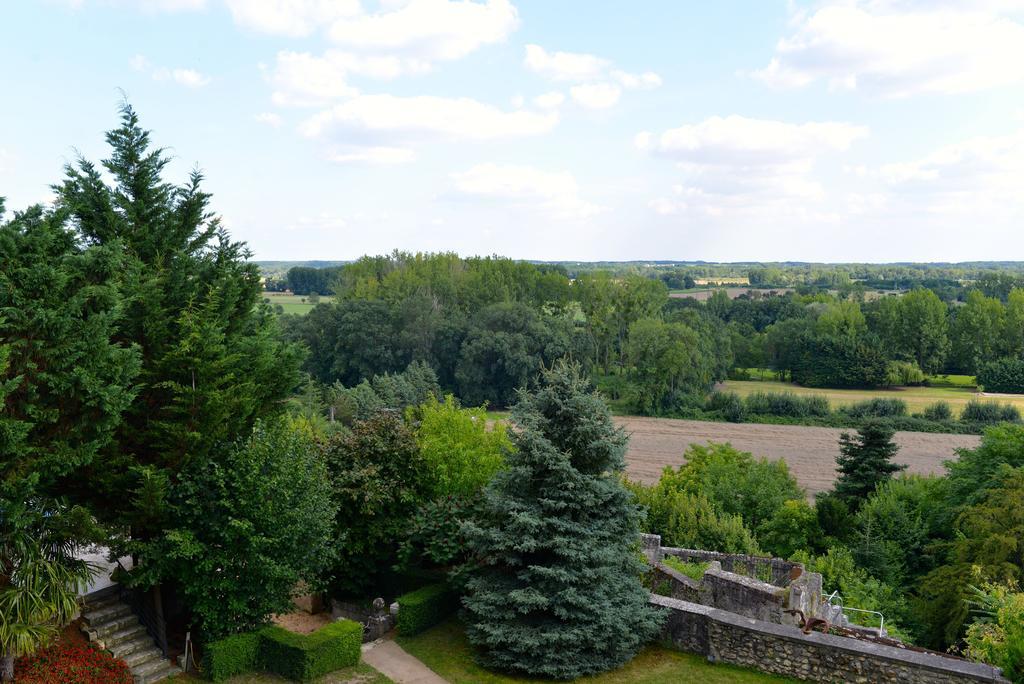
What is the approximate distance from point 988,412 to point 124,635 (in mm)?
62516

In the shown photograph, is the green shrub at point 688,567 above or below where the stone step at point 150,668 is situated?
below

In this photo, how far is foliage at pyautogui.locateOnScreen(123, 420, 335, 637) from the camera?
1359 cm

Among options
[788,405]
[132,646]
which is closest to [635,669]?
[132,646]

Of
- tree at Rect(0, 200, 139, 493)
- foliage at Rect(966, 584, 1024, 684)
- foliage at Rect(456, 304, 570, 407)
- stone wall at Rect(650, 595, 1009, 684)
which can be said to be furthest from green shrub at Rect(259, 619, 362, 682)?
foliage at Rect(456, 304, 570, 407)

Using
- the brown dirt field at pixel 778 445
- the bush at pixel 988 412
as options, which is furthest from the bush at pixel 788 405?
the bush at pixel 988 412

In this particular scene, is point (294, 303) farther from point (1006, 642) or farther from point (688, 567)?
point (1006, 642)

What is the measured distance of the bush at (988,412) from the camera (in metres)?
58.0

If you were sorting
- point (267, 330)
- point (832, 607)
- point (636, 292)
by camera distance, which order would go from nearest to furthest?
point (267, 330)
point (832, 607)
point (636, 292)

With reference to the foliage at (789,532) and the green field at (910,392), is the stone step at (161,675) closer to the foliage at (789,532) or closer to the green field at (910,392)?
the foliage at (789,532)

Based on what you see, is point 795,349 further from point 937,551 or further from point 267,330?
point 267,330

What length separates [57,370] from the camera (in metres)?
11.9

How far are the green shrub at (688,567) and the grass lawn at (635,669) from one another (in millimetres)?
3311

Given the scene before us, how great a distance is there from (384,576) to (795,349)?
67494 mm

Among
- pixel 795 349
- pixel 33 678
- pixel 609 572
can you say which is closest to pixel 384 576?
pixel 609 572
